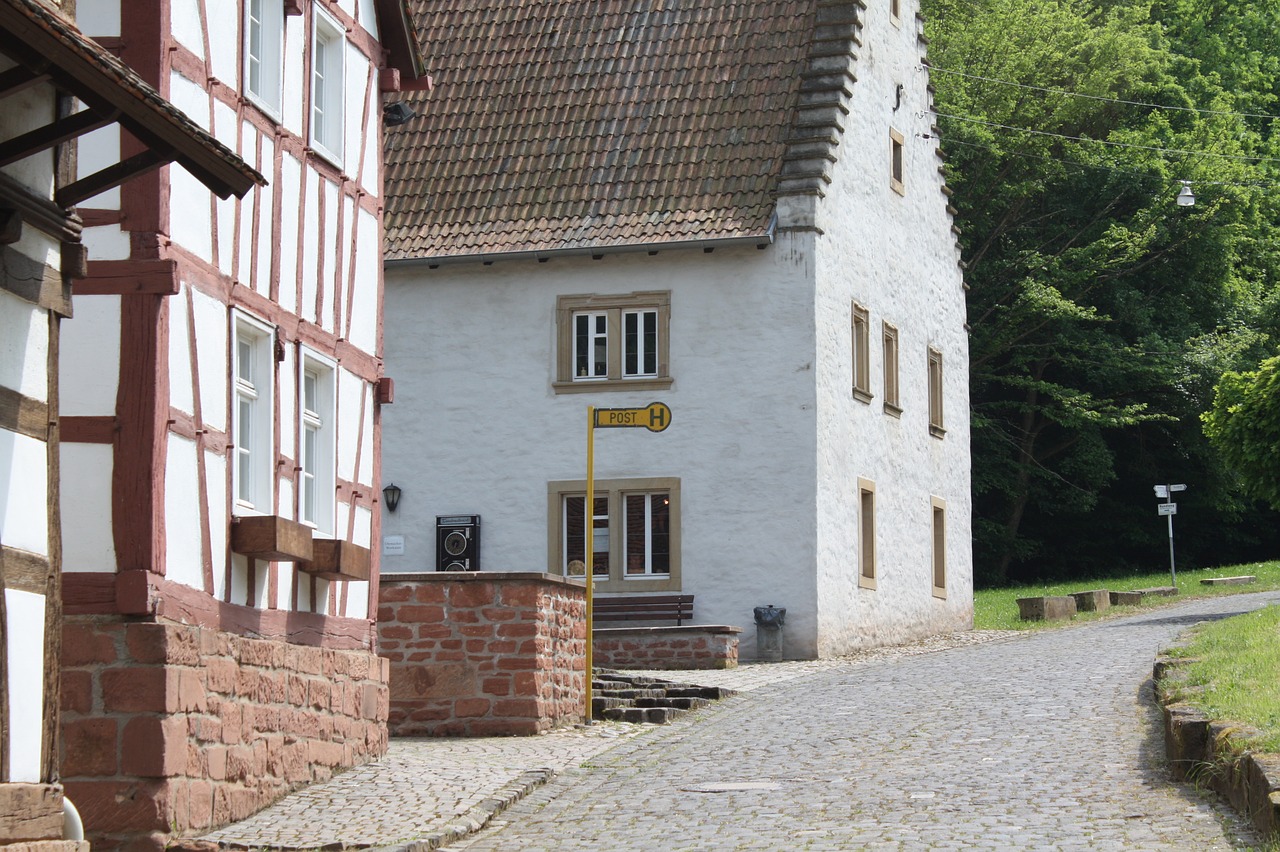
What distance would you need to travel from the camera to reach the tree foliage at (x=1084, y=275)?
43.8 m

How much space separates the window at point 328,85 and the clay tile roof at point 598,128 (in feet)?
36.3

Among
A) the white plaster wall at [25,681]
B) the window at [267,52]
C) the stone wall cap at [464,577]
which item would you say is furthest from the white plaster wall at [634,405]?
the white plaster wall at [25,681]

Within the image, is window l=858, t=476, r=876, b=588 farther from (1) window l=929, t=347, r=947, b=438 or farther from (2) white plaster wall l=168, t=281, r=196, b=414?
(2) white plaster wall l=168, t=281, r=196, b=414

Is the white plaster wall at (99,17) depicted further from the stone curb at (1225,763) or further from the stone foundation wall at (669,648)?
the stone foundation wall at (669,648)

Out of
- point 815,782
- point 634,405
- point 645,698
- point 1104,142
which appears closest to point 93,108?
point 815,782

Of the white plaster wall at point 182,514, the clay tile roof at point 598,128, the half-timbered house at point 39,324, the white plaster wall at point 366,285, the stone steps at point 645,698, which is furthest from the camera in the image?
the clay tile roof at point 598,128

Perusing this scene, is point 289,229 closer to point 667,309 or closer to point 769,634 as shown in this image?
point 769,634

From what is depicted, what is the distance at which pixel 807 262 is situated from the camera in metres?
26.8

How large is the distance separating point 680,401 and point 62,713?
16.1m

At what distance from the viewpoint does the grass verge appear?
105 ft

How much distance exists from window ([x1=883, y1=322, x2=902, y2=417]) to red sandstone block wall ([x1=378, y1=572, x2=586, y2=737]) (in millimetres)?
13379

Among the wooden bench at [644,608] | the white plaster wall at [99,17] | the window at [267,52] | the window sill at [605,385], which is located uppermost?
the window at [267,52]

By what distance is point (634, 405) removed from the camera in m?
27.8

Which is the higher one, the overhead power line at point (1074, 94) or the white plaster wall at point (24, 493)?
the overhead power line at point (1074, 94)
